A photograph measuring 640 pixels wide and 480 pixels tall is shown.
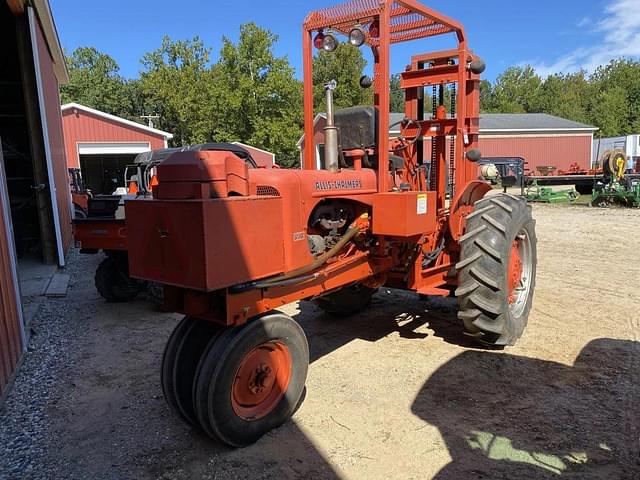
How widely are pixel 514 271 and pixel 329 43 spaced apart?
2844 mm

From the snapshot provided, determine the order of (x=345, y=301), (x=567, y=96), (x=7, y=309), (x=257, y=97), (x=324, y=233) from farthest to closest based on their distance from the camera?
(x=567, y=96), (x=257, y=97), (x=345, y=301), (x=7, y=309), (x=324, y=233)

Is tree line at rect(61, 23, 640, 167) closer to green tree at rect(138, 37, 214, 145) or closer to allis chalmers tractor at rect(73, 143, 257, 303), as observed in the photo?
green tree at rect(138, 37, 214, 145)

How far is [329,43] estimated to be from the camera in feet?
13.5

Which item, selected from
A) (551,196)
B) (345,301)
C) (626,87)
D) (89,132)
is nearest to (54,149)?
(345,301)

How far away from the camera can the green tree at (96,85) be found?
5156 cm

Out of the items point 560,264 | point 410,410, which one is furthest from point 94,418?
point 560,264

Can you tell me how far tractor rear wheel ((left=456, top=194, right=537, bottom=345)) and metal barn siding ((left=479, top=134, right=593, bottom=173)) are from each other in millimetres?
28115

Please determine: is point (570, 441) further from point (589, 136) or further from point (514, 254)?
point (589, 136)

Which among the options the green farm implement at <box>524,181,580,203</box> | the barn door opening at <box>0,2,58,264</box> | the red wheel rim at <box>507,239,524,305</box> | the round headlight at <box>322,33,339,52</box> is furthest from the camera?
the green farm implement at <box>524,181,580,203</box>

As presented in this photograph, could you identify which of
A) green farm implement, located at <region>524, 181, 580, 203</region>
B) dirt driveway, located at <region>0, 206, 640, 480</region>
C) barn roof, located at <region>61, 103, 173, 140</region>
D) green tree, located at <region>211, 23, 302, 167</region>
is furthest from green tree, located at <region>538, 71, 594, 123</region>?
dirt driveway, located at <region>0, 206, 640, 480</region>

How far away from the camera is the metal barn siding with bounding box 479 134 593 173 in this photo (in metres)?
31.6

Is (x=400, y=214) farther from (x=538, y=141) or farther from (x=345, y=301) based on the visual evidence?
(x=538, y=141)

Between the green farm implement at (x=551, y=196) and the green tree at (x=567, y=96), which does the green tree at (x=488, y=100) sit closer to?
the green tree at (x=567, y=96)

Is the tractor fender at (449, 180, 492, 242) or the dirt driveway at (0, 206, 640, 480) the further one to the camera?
the tractor fender at (449, 180, 492, 242)
